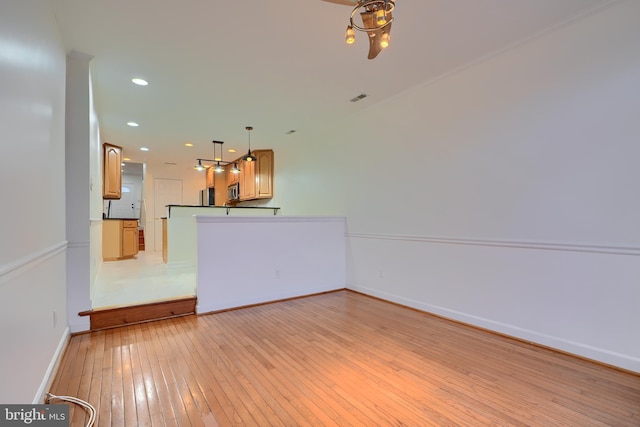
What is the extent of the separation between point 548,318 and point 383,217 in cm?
200

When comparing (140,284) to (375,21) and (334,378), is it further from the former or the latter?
(375,21)

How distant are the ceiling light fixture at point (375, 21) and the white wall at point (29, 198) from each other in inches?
61.5

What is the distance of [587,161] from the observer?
2.30 m

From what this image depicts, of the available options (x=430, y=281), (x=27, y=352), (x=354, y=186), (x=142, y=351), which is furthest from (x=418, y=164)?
(x=27, y=352)

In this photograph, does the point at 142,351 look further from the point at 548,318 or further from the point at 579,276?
the point at 579,276

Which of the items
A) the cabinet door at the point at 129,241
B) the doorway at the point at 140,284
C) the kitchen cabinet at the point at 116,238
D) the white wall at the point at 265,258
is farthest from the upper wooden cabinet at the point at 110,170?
the white wall at the point at 265,258

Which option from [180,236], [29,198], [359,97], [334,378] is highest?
[359,97]

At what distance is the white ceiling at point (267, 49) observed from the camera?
2.20 m

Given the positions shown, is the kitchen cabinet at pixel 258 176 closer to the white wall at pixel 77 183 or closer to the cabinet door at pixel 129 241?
the cabinet door at pixel 129 241

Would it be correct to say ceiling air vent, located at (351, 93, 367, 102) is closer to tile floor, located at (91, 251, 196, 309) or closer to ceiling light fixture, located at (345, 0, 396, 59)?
ceiling light fixture, located at (345, 0, 396, 59)

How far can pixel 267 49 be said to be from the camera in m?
2.71

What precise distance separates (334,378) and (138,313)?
2.34m

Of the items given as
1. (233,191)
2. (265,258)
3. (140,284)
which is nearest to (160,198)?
(233,191)

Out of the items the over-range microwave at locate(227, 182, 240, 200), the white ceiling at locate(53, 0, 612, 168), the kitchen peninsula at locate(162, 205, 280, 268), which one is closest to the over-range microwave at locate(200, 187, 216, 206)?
the over-range microwave at locate(227, 182, 240, 200)
